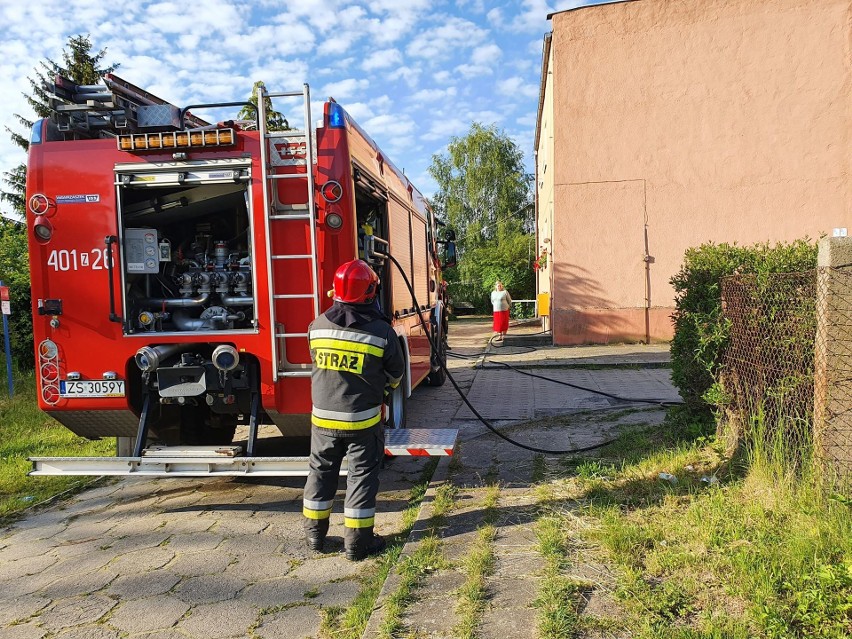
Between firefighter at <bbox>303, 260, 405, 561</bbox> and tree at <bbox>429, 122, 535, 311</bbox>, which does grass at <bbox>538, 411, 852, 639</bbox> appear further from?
tree at <bbox>429, 122, 535, 311</bbox>

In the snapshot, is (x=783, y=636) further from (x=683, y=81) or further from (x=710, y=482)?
(x=683, y=81)

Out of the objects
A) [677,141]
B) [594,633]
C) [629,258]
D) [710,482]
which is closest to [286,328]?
[594,633]

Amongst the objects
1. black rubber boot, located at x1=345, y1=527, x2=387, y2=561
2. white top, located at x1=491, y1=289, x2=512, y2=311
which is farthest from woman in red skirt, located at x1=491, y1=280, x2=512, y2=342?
black rubber boot, located at x1=345, y1=527, x2=387, y2=561

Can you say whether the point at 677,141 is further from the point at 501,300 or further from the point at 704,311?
the point at 704,311

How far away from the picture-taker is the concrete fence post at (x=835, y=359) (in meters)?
3.65

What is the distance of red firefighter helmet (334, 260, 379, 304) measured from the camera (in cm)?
397

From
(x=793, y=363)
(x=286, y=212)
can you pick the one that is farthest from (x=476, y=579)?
(x=286, y=212)

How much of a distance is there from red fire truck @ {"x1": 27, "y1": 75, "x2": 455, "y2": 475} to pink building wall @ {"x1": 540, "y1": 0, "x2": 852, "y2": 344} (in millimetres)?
11231

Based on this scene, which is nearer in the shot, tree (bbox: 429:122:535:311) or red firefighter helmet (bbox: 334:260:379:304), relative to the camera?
red firefighter helmet (bbox: 334:260:379:304)

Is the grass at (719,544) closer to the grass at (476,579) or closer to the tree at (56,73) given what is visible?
the grass at (476,579)

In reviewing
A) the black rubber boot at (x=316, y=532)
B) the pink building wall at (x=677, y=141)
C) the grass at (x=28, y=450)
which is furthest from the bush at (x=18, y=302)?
the pink building wall at (x=677, y=141)

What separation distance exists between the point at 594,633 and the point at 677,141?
14.4m

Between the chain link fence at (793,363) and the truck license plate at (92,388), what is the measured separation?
4663 millimetres

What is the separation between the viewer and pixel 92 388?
15.7 feet
